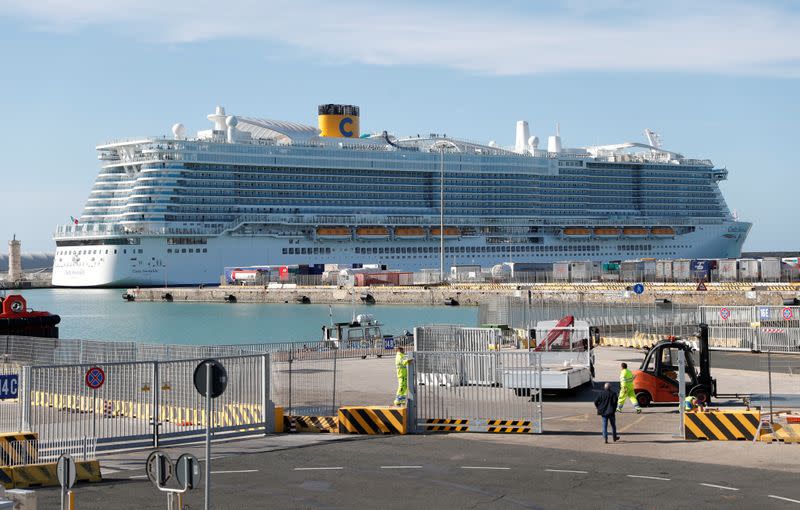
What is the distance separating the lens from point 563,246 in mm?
116062

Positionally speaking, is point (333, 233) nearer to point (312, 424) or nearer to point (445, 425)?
point (312, 424)

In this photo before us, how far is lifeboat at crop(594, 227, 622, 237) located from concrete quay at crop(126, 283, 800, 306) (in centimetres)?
3890

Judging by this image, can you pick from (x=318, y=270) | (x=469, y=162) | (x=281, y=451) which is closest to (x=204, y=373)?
(x=281, y=451)

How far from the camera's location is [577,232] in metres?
118

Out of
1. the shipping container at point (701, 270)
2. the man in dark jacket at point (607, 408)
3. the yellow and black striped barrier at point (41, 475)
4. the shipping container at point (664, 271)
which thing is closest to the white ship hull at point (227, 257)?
the shipping container at point (664, 271)

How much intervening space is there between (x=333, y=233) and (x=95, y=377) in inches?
3375

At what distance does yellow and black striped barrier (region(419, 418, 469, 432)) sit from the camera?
737 inches

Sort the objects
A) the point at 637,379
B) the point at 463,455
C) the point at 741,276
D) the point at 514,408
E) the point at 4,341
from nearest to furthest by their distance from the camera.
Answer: the point at 463,455 < the point at 514,408 < the point at 637,379 < the point at 4,341 < the point at 741,276

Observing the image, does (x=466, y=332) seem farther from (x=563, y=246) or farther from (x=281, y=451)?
(x=563, y=246)

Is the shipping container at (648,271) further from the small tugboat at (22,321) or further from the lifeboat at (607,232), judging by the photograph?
the small tugboat at (22,321)

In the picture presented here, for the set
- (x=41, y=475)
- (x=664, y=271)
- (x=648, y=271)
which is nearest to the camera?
(x=41, y=475)

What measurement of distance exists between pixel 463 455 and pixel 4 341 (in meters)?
13.9

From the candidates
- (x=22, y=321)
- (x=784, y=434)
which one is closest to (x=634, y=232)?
(x=22, y=321)

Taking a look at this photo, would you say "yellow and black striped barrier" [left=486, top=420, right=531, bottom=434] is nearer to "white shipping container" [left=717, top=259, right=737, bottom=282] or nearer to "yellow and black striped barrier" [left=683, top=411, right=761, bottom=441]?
"yellow and black striped barrier" [left=683, top=411, right=761, bottom=441]
